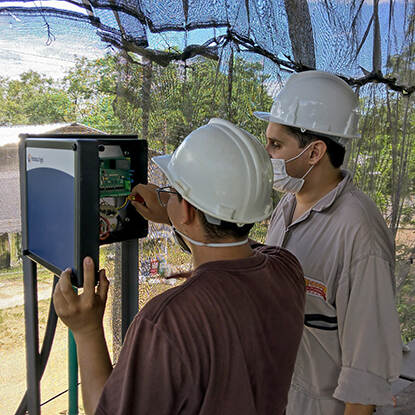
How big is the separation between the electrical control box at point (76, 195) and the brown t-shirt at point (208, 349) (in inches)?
11.4

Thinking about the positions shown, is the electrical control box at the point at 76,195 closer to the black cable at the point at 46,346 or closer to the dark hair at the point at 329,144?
the black cable at the point at 46,346

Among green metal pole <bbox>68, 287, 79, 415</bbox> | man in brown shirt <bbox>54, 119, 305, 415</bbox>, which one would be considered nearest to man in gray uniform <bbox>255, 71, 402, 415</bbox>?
man in brown shirt <bbox>54, 119, 305, 415</bbox>

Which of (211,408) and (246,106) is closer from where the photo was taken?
(211,408)

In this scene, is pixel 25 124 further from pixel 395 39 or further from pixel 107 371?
pixel 395 39

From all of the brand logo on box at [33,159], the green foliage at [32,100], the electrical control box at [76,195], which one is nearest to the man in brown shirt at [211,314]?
the electrical control box at [76,195]

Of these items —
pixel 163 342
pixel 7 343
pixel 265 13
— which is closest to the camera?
pixel 163 342

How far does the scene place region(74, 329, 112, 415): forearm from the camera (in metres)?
0.79

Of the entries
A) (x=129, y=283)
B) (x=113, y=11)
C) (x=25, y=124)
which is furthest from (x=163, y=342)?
(x=113, y=11)

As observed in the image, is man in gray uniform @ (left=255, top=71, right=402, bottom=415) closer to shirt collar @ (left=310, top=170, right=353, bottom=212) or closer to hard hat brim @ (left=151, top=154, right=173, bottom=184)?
shirt collar @ (left=310, top=170, right=353, bottom=212)

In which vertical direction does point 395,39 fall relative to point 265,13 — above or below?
above

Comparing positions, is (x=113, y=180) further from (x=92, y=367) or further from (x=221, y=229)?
(x=92, y=367)

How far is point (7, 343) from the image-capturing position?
1.50 metres

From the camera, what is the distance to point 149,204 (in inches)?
48.5

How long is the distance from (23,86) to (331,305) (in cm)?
132
